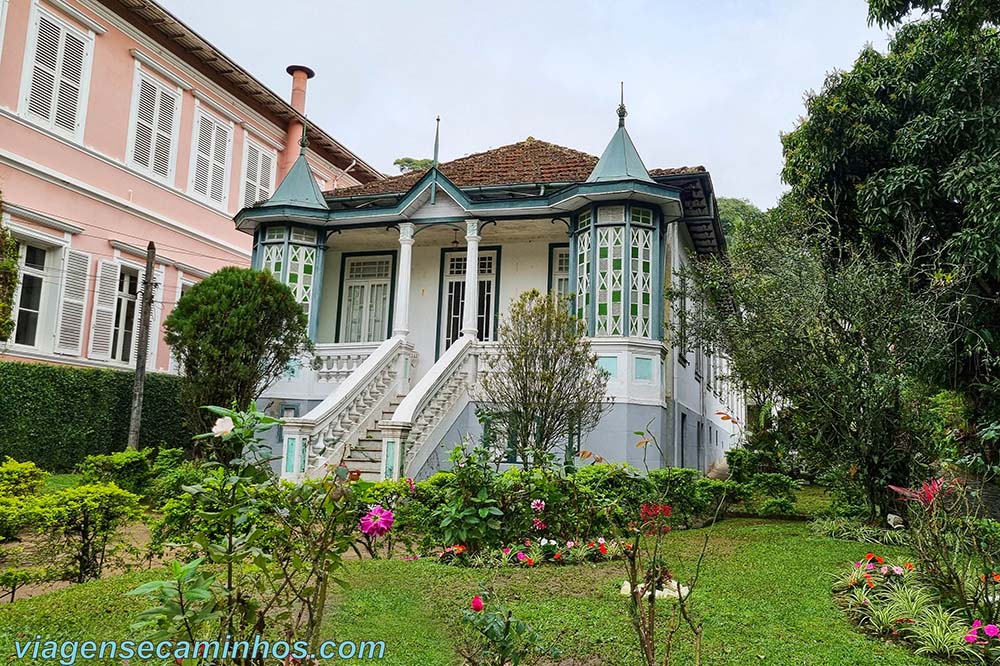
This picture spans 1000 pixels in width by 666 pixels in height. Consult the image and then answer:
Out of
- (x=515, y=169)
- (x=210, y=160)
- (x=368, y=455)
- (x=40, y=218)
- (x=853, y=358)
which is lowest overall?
(x=368, y=455)

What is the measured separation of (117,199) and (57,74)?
2.92 meters

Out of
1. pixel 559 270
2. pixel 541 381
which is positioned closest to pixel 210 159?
pixel 559 270

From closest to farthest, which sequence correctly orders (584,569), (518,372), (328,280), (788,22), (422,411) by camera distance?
(584,569)
(788,22)
(518,372)
(422,411)
(328,280)

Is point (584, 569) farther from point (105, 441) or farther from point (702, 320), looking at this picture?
point (105, 441)

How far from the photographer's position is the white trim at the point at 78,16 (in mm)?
15844

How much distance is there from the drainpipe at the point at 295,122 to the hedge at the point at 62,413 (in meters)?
10.7

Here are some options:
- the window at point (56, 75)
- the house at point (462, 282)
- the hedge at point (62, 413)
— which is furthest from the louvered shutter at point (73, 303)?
the house at point (462, 282)

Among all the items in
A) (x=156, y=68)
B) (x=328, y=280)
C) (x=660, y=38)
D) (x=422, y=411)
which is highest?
(x=156, y=68)

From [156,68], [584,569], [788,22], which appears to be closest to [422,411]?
[584,569]

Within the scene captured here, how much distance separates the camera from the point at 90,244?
1647cm

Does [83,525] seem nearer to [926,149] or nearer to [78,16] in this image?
[926,149]

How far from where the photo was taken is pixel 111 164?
672 inches

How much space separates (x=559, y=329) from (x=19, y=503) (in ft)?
21.9

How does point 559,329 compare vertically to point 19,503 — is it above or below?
above
